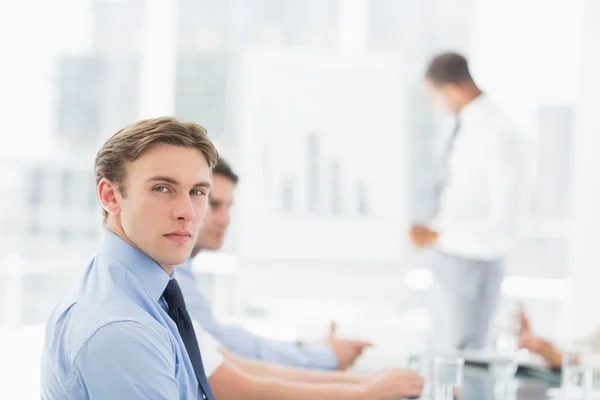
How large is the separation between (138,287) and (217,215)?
2.98 ft

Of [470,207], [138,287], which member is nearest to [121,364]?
[138,287]

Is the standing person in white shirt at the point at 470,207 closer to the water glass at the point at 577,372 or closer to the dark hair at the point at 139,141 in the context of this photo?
the water glass at the point at 577,372

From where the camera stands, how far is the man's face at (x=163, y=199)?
1.17 metres

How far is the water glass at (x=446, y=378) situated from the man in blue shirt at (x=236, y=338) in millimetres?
556

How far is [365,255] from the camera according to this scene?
430cm

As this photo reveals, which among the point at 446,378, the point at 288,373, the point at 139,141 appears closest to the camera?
the point at 139,141

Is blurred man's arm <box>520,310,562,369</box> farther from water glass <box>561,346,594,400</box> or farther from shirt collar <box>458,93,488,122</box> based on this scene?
shirt collar <box>458,93,488,122</box>

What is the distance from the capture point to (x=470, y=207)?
11.2ft

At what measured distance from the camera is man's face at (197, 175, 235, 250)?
2.05 metres

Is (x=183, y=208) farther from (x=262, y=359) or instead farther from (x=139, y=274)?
(x=262, y=359)

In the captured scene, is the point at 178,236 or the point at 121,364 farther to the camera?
the point at 178,236

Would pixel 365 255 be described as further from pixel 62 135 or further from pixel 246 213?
pixel 62 135

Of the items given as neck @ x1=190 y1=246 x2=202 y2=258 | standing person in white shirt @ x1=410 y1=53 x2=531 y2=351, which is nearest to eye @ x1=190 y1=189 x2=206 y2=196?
neck @ x1=190 y1=246 x2=202 y2=258

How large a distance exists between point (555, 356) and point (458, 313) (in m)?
1.55
